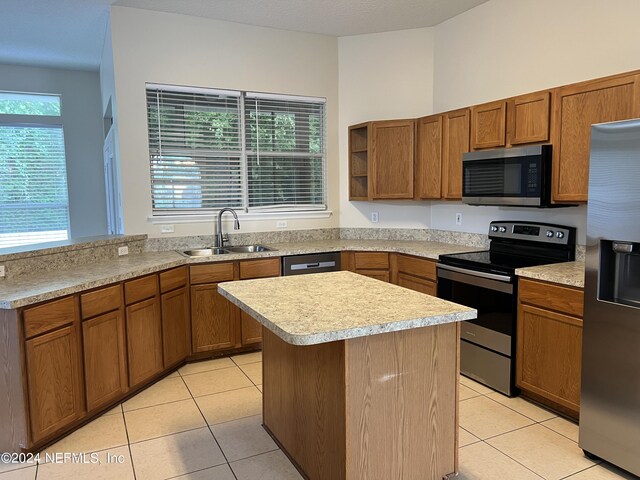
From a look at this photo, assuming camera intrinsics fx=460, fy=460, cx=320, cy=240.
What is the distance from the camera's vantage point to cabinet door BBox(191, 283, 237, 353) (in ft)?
12.2

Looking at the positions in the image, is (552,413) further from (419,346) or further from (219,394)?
(219,394)

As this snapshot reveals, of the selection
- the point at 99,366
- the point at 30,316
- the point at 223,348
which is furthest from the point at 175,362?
the point at 30,316

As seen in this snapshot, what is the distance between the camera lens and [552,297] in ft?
8.93

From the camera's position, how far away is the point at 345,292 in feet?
7.52

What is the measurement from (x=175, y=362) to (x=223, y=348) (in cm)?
41

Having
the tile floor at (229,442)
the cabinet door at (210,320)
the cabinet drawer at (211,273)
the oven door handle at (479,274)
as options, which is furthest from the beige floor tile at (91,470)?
the oven door handle at (479,274)

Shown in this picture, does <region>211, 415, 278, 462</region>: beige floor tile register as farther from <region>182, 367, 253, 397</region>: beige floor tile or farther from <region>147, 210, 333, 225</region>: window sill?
<region>147, 210, 333, 225</region>: window sill

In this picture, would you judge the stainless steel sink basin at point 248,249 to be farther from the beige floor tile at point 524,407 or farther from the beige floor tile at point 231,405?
the beige floor tile at point 524,407

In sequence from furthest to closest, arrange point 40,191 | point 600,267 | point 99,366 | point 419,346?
point 40,191 → point 99,366 → point 600,267 → point 419,346

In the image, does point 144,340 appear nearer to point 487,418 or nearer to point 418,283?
point 418,283

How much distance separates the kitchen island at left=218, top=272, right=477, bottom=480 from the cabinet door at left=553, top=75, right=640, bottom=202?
1.47 meters

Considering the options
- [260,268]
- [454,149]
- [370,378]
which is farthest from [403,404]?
[454,149]

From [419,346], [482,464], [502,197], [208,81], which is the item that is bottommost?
[482,464]

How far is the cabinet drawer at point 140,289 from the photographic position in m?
3.09
